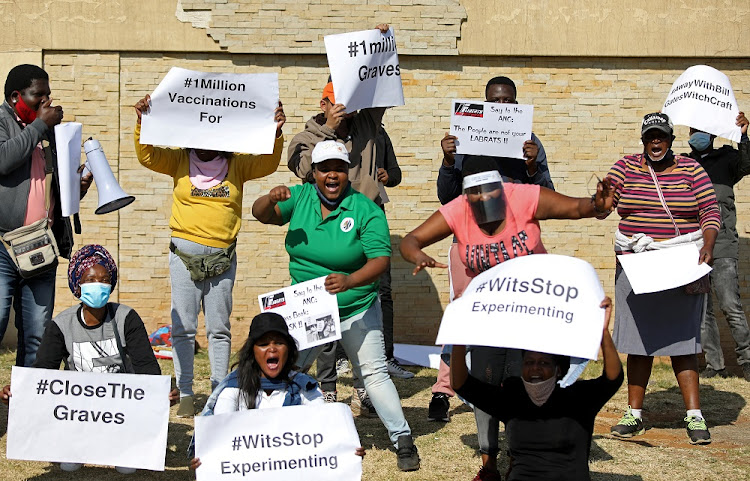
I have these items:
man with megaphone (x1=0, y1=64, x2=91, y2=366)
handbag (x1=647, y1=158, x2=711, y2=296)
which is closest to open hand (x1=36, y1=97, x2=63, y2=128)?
man with megaphone (x1=0, y1=64, x2=91, y2=366)

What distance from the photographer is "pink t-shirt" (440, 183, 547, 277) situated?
5899 mm

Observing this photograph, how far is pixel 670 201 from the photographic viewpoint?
7.30 metres

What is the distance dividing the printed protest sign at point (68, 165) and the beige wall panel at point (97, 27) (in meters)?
4.01

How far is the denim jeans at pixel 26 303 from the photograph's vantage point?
22.8 ft

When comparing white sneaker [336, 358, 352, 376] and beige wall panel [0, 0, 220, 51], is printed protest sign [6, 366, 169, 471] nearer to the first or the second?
white sneaker [336, 358, 352, 376]

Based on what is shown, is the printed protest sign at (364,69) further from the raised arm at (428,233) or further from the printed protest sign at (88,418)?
the printed protest sign at (88,418)

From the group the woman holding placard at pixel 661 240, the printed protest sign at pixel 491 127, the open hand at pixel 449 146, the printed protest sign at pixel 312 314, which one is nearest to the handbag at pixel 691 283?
the woman holding placard at pixel 661 240

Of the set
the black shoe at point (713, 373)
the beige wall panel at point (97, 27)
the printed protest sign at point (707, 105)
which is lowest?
the black shoe at point (713, 373)

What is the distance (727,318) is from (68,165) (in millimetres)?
6142

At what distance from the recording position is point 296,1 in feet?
35.9

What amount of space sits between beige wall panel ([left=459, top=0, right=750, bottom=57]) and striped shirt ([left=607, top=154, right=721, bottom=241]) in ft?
12.7

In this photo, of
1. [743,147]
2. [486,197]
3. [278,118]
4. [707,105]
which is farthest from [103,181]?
[743,147]

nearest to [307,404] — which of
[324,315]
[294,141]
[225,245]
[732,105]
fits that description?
[324,315]

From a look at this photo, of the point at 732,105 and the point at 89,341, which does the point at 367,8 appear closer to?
the point at 732,105
